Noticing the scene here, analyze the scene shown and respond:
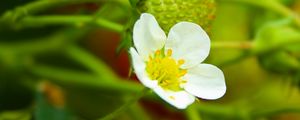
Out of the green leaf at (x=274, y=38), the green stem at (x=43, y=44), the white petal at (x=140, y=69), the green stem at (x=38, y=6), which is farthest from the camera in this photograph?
the green stem at (x=43, y=44)

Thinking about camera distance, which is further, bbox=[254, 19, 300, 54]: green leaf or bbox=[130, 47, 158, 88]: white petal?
bbox=[254, 19, 300, 54]: green leaf

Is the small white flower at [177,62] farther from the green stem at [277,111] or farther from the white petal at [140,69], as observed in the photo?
the green stem at [277,111]

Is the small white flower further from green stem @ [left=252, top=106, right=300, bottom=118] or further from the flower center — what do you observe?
green stem @ [left=252, top=106, right=300, bottom=118]

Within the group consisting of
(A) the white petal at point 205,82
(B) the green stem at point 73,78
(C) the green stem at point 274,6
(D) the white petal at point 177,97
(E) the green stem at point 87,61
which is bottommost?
(D) the white petal at point 177,97

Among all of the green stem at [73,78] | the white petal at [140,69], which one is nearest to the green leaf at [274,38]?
the green stem at [73,78]

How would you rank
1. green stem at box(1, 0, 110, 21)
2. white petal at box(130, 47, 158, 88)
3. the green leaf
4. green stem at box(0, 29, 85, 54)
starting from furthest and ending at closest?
green stem at box(0, 29, 85, 54) → the green leaf → green stem at box(1, 0, 110, 21) → white petal at box(130, 47, 158, 88)

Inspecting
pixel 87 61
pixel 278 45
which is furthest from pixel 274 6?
pixel 87 61

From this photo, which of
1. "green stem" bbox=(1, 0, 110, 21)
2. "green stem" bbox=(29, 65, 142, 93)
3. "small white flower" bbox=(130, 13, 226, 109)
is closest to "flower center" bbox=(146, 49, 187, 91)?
"small white flower" bbox=(130, 13, 226, 109)

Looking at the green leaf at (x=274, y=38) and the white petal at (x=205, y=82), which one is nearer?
the white petal at (x=205, y=82)
